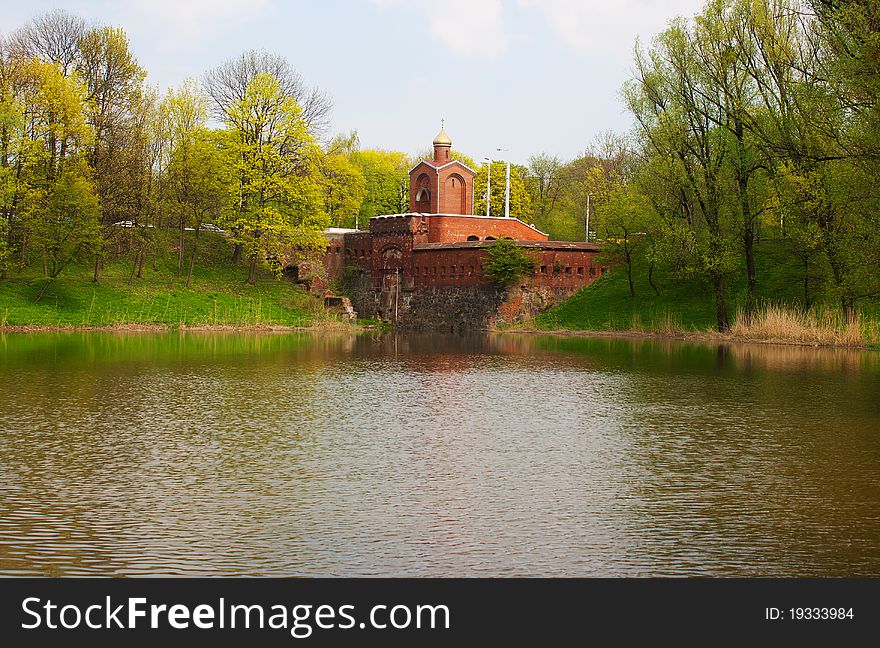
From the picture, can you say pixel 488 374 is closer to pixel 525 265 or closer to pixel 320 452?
pixel 320 452

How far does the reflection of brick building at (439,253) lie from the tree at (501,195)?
1682 cm

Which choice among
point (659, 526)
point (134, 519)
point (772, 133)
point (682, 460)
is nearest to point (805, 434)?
point (682, 460)

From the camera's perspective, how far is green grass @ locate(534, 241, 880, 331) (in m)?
42.6

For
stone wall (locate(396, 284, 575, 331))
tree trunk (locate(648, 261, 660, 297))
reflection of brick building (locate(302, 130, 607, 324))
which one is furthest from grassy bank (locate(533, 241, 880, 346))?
reflection of brick building (locate(302, 130, 607, 324))

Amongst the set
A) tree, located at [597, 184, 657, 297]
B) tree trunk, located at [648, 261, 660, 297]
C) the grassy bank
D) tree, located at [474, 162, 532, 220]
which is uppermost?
tree, located at [474, 162, 532, 220]

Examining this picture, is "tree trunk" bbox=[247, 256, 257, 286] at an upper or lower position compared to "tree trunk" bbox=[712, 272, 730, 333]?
upper

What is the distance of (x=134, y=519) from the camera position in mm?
9461

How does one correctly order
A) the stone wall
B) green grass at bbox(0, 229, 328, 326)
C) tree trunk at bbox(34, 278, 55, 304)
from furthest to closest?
the stone wall → tree trunk at bbox(34, 278, 55, 304) → green grass at bbox(0, 229, 328, 326)

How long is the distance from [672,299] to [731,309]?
4133 millimetres

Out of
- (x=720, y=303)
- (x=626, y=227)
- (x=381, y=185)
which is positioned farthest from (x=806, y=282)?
(x=381, y=185)

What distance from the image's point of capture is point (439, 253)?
55062 mm

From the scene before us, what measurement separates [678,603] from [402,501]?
350 centimetres

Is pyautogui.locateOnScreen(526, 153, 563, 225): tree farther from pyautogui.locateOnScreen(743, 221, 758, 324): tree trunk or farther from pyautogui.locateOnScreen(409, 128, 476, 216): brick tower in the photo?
pyautogui.locateOnScreen(743, 221, 758, 324): tree trunk

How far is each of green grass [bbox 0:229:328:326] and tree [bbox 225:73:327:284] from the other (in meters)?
2.05
